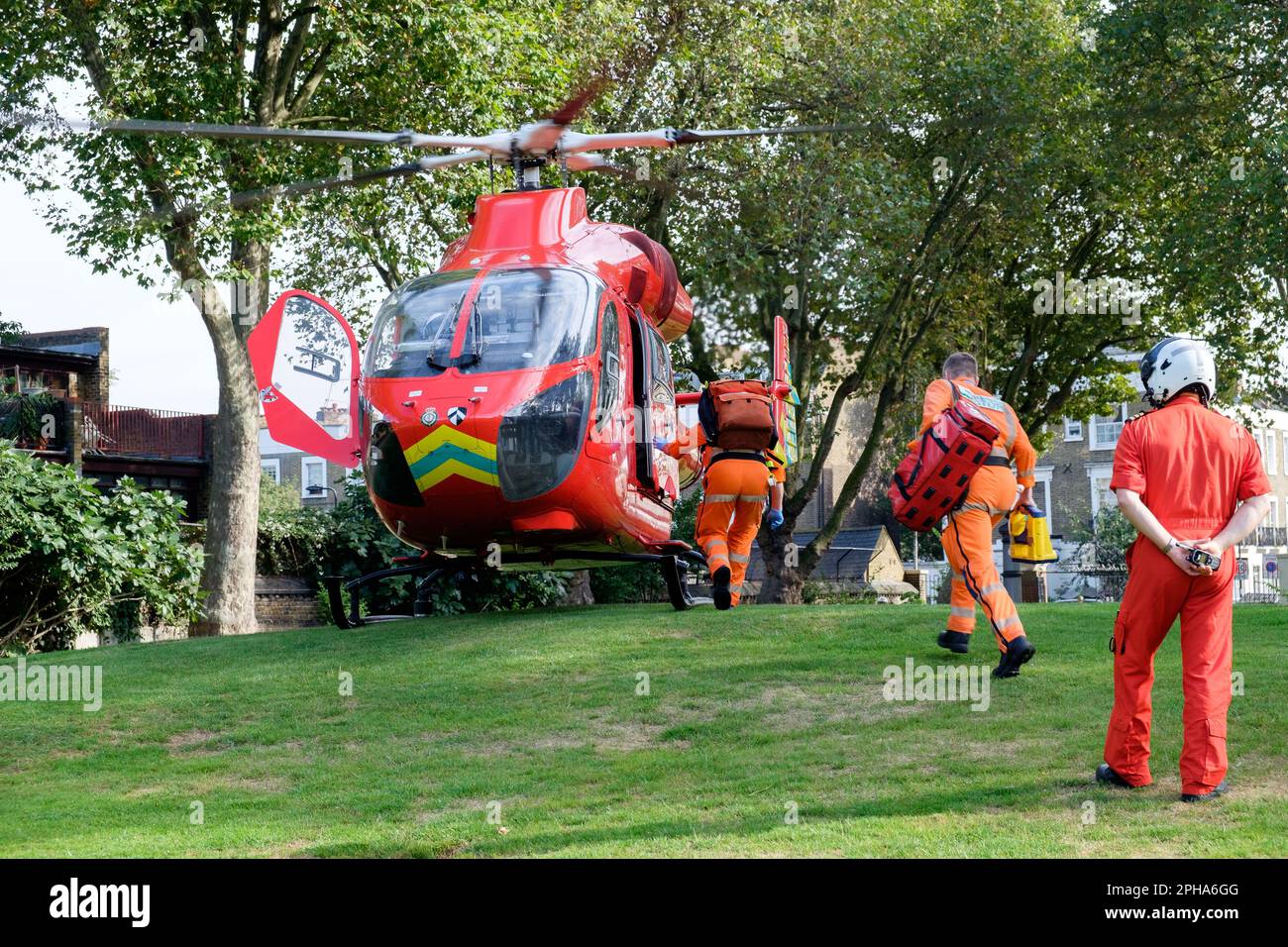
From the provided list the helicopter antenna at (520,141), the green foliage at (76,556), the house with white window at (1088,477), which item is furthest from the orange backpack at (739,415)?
the house with white window at (1088,477)

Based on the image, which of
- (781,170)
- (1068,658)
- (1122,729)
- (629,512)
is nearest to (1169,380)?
(1122,729)

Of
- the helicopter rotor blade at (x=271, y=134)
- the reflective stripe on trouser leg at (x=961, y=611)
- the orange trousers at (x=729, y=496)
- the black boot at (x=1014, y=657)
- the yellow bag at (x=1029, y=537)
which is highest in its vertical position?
the helicopter rotor blade at (x=271, y=134)

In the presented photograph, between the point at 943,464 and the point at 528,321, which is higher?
the point at 528,321

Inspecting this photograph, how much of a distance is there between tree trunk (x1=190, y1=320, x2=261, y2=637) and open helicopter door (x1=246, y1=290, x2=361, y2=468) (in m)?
9.04

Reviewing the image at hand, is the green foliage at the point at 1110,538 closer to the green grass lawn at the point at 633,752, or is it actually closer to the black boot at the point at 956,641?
the green grass lawn at the point at 633,752

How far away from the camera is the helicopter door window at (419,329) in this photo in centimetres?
1136

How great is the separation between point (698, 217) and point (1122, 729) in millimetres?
20155

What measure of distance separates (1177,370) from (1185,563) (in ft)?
3.91

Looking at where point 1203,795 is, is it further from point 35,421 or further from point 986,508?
point 35,421

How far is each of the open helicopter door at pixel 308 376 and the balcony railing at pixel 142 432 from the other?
24.2 m

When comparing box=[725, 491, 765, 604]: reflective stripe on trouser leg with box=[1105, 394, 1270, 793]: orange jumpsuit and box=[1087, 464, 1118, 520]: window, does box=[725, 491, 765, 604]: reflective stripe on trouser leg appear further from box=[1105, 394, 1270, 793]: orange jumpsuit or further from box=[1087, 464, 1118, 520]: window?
box=[1087, 464, 1118, 520]: window

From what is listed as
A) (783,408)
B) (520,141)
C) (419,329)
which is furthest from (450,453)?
(783,408)

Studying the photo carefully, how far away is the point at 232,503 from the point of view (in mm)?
21375

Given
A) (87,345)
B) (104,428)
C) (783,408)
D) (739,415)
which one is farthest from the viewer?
(87,345)
